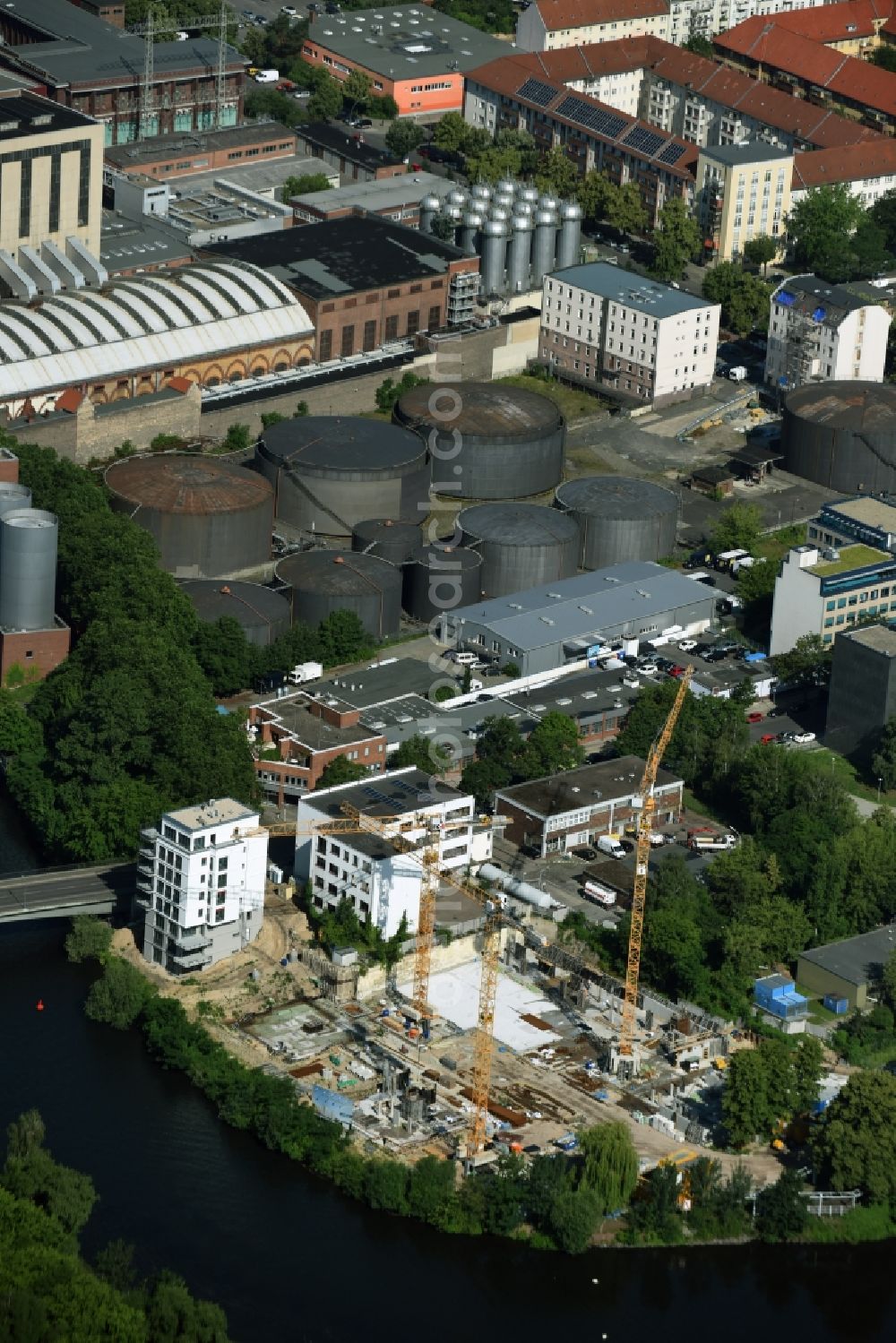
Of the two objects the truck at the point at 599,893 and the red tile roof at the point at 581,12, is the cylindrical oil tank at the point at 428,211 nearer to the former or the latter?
the red tile roof at the point at 581,12

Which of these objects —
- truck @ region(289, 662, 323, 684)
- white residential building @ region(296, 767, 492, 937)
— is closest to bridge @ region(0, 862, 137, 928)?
white residential building @ region(296, 767, 492, 937)

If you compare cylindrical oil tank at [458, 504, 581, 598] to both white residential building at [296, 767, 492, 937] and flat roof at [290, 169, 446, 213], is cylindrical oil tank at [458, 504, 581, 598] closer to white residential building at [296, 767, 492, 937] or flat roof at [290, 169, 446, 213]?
white residential building at [296, 767, 492, 937]

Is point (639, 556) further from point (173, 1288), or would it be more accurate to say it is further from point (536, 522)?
point (173, 1288)

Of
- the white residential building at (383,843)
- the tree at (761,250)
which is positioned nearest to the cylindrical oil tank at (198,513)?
the white residential building at (383,843)

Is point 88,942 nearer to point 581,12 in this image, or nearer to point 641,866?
point 641,866

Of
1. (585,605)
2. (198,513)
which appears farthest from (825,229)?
(198,513)
